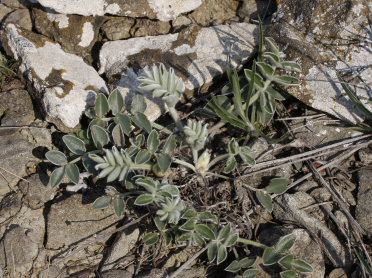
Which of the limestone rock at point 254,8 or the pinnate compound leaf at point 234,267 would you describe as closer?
the pinnate compound leaf at point 234,267

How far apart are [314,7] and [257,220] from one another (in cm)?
151

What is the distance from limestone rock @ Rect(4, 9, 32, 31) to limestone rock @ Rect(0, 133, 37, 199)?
91 cm

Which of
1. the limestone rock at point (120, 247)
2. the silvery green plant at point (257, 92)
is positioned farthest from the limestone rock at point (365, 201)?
the limestone rock at point (120, 247)

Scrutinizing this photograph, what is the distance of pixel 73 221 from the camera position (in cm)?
310

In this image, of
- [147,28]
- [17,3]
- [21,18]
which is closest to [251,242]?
[147,28]

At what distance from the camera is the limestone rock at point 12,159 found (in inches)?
126

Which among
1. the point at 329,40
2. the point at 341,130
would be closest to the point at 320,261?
the point at 341,130

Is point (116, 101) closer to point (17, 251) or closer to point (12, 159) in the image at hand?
point (12, 159)

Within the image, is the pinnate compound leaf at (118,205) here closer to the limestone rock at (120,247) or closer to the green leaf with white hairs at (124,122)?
the limestone rock at (120,247)

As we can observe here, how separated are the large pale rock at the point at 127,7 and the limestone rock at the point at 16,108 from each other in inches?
26.1

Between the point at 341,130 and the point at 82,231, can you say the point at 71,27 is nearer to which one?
the point at 82,231

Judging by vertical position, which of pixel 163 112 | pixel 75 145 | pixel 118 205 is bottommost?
pixel 118 205

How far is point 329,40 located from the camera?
3281mm

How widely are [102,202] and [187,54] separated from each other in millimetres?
1244
